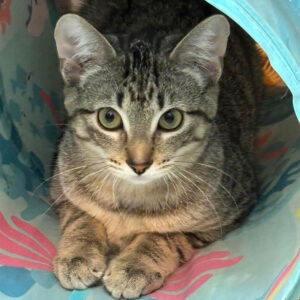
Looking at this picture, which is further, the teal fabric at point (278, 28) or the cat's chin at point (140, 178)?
the cat's chin at point (140, 178)

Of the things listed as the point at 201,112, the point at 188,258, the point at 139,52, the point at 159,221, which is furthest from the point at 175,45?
the point at 188,258

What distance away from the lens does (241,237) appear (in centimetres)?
186

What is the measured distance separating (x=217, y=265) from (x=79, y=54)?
0.76m

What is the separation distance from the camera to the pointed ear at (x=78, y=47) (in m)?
1.59

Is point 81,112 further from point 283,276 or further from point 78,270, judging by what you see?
point 283,276

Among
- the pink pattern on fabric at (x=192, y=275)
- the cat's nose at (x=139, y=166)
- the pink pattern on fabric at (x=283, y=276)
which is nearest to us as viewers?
the pink pattern on fabric at (x=283, y=276)

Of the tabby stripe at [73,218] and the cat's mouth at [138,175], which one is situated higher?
the cat's mouth at [138,175]

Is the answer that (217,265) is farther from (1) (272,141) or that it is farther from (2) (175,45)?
(1) (272,141)

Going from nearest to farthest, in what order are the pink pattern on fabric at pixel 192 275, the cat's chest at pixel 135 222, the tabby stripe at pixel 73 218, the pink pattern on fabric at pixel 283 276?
1. the pink pattern on fabric at pixel 283 276
2. the pink pattern on fabric at pixel 192 275
3. the cat's chest at pixel 135 222
4. the tabby stripe at pixel 73 218

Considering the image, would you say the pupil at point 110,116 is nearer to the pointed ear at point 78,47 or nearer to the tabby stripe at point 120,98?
the tabby stripe at point 120,98

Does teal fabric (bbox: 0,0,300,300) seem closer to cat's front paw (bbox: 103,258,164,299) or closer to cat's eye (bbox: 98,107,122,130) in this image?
cat's front paw (bbox: 103,258,164,299)

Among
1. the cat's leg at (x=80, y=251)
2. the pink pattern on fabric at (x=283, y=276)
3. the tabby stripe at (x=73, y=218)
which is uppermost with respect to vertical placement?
the pink pattern on fabric at (x=283, y=276)

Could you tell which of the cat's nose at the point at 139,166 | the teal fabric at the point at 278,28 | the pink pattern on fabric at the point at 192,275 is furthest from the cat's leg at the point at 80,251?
the teal fabric at the point at 278,28

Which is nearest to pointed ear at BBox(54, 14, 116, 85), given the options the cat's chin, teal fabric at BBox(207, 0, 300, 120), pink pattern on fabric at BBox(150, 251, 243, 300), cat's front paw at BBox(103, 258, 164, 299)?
the cat's chin
